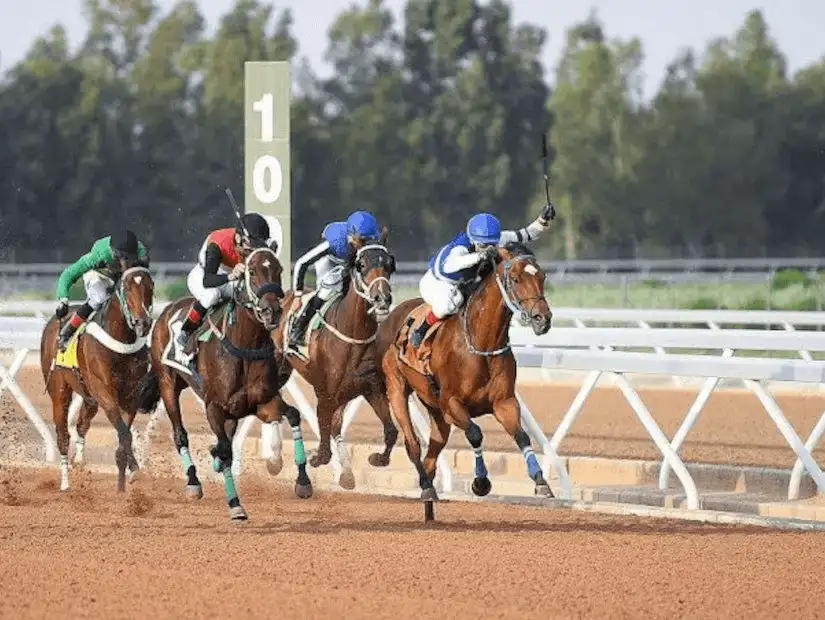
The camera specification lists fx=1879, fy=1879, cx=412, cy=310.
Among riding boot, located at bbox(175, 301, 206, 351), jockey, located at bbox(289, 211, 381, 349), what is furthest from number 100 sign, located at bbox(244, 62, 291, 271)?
riding boot, located at bbox(175, 301, 206, 351)

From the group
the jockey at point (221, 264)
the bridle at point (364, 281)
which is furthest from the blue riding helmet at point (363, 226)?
the jockey at point (221, 264)

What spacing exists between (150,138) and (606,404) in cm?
3812

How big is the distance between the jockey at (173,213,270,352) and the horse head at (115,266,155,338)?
27 centimetres

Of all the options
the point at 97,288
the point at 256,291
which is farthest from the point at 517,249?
the point at 97,288

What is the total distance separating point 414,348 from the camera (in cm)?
1059

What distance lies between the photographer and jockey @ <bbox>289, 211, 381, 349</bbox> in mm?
11500

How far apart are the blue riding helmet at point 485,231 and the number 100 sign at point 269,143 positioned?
3348 mm

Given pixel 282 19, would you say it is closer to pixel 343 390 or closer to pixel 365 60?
pixel 365 60

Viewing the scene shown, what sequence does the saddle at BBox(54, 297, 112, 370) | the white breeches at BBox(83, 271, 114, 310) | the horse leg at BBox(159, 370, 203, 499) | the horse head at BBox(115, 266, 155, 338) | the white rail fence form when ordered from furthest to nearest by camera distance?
the white breeches at BBox(83, 271, 114, 310) → the saddle at BBox(54, 297, 112, 370) → the horse head at BBox(115, 266, 155, 338) → the horse leg at BBox(159, 370, 203, 499) → the white rail fence

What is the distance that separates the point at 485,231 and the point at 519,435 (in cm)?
117

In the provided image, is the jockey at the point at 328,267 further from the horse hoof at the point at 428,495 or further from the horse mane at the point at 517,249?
the horse hoof at the point at 428,495

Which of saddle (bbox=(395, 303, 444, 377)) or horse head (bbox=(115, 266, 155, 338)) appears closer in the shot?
saddle (bbox=(395, 303, 444, 377))

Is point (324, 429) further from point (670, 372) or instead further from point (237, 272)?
point (670, 372)

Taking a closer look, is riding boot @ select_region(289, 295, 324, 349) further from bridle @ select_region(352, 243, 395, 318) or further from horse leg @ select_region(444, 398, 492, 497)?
horse leg @ select_region(444, 398, 492, 497)
